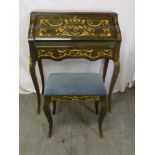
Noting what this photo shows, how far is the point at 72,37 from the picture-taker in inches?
66.7

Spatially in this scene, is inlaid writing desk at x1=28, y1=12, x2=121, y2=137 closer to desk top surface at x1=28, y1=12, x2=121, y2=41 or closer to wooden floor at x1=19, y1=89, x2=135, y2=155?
desk top surface at x1=28, y1=12, x2=121, y2=41

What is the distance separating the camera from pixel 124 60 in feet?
7.64

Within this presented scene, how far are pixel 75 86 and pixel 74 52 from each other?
11.0 inches

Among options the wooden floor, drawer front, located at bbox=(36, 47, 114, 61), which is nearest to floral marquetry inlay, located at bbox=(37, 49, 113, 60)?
drawer front, located at bbox=(36, 47, 114, 61)

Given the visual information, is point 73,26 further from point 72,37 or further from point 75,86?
point 75,86

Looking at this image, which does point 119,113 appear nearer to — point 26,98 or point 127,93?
point 127,93

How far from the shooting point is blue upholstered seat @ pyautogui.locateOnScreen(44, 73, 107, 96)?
162 cm

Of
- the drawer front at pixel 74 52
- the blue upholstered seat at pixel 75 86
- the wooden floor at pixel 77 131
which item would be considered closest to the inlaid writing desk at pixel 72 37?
the drawer front at pixel 74 52

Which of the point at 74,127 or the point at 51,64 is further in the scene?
the point at 51,64

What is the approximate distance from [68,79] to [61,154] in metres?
0.58

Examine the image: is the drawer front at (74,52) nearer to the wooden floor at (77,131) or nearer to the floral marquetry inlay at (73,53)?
the floral marquetry inlay at (73,53)

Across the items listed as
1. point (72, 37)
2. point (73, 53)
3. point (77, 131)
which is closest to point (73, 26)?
point (72, 37)

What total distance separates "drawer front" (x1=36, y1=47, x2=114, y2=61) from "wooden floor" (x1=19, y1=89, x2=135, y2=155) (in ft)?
2.04
